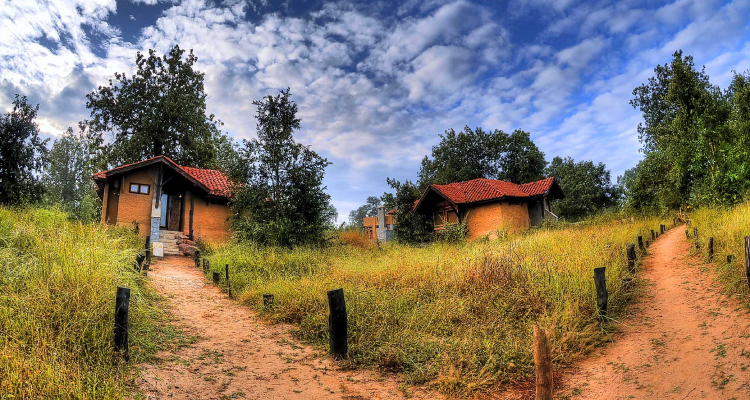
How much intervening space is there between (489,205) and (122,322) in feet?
72.3

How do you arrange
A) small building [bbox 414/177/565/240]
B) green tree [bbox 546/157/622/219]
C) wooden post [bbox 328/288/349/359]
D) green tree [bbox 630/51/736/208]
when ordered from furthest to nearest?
1. green tree [bbox 546/157/622/219]
2. small building [bbox 414/177/565/240]
3. green tree [bbox 630/51/736/208]
4. wooden post [bbox 328/288/349/359]

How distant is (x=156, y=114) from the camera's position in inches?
1008

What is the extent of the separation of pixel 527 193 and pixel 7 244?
2477 cm

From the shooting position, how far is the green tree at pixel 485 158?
35406 millimetres

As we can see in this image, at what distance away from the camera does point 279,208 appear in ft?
53.0

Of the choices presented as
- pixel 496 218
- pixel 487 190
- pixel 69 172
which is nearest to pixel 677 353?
pixel 496 218

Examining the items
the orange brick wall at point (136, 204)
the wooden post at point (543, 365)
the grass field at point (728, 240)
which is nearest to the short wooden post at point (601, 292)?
the grass field at point (728, 240)

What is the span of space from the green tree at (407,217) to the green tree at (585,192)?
1490 cm

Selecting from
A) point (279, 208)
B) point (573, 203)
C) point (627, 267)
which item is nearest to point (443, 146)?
point (573, 203)

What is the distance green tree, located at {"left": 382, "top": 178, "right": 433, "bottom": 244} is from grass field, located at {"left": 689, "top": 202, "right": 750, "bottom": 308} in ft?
48.0

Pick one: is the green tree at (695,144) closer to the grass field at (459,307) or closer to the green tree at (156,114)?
the grass field at (459,307)

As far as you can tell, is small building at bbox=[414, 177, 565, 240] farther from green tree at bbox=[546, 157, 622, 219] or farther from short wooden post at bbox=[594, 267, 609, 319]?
short wooden post at bbox=[594, 267, 609, 319]

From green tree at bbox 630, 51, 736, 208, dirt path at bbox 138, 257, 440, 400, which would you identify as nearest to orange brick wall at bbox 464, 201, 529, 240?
green tree at bbox 630, 51, 736, 208

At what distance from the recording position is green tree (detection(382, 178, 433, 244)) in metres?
24.8
